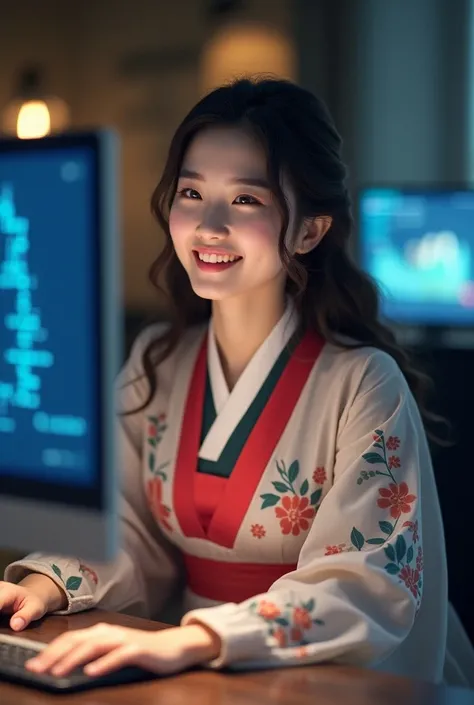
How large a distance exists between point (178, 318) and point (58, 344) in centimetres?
55

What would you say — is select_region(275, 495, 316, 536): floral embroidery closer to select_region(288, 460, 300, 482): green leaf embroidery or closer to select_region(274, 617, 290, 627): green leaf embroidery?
select_region(288, 460, 300, 482): green leaf embroidery

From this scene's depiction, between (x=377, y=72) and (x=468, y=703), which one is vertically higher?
(x=377, y=72)

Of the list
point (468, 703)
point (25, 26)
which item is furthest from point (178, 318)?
point (25, 26)

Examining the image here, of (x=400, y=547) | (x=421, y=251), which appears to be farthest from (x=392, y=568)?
(x=421, y=251)

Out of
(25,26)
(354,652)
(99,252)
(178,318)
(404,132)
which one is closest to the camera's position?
(99,252)

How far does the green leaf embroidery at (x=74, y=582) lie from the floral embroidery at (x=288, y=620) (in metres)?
0.28

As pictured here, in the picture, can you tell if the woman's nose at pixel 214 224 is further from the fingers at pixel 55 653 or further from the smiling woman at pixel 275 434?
the fingers at pixel 55 653

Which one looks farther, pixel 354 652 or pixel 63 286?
pixel 354 652

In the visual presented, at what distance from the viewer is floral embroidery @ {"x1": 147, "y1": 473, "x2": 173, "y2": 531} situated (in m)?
1.49

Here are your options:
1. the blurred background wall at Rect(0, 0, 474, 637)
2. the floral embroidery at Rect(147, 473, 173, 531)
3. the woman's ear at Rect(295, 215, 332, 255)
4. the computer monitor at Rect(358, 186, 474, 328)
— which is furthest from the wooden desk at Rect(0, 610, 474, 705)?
the blurred background wall at Rect(0, 0, 474, 637)

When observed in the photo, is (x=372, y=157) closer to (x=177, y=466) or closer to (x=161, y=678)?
(x=177, y=466)

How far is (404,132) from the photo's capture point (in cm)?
448

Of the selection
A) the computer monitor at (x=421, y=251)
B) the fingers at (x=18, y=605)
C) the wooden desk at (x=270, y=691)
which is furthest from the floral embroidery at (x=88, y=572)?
the computer monitor at (x=421, y=251)

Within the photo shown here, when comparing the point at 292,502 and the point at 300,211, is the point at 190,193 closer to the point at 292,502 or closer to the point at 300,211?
the point at 300,211
